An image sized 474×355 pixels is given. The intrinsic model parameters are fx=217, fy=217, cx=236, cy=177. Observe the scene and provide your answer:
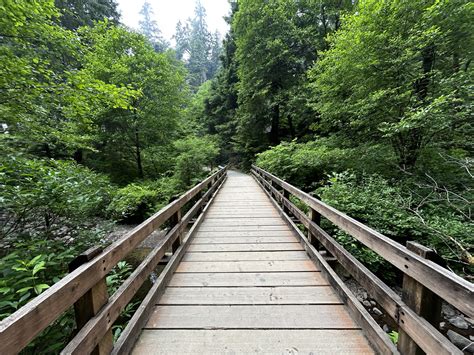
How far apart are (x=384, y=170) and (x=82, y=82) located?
327 inches

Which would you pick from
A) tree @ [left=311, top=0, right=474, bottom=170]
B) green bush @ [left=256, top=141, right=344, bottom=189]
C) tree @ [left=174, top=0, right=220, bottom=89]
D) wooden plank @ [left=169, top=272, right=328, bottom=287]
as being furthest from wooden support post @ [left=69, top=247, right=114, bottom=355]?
tree @ [left=174, top=0, right=220, bottom=89]

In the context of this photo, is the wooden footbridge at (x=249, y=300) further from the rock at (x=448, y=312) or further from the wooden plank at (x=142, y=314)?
the rock at (x=448, y=312)

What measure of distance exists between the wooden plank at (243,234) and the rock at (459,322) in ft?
10.5

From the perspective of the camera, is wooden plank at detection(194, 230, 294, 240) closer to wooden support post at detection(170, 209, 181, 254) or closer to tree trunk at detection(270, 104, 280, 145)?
wooden support post at detection(170, 209, 181, 254)

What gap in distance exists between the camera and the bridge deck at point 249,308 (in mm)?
1555

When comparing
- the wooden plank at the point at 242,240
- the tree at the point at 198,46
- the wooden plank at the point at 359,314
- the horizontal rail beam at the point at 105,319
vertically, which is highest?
the tree at the point at 198,46

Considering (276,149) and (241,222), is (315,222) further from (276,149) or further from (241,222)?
(276,149)

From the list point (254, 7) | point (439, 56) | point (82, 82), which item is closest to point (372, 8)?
point (439, 56)

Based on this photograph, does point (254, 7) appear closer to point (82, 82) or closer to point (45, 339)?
point (82, 82)

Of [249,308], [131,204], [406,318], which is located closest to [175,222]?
[249,308]

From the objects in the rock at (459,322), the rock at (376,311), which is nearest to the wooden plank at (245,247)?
the rock at (376,311)

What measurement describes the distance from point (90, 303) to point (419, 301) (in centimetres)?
Result: 179

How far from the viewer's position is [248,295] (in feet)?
6.84

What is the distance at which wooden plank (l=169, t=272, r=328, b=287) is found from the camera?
2258 mm
